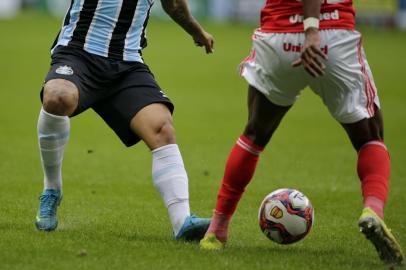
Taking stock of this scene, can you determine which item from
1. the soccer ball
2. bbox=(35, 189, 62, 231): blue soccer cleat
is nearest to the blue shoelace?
bbox=(35, 189, 62, 231): blue soccer cleat

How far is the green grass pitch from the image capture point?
6105mm

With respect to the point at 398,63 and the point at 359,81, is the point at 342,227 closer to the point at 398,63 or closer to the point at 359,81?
the point at 359,81

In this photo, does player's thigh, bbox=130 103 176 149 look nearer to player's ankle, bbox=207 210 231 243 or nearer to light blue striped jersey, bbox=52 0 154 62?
light blue striped jersey, bbox=52 0 154 62

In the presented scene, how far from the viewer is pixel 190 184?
32.1ft

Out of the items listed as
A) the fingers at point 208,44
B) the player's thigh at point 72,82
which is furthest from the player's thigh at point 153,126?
the fingers at point 208,44

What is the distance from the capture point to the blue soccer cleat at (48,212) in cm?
691

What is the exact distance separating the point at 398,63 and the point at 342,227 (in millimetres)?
Result: 19141

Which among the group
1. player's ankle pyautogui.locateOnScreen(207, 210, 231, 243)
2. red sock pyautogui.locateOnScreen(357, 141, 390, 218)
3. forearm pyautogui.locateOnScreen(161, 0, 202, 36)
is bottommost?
player's ankle pyautogui.locateOnScreen(207, 210, 231, 243)

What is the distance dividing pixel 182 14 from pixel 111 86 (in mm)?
811

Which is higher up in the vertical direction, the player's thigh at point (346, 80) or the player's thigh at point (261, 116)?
the player's thigh at point (346, 80)

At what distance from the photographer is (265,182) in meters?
9.97

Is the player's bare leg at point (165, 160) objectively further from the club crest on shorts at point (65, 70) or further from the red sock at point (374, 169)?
the red sock at point (374, 169)

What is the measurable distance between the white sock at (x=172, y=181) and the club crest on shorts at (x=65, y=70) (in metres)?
0.79

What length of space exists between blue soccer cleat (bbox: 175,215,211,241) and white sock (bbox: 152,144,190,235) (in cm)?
5
